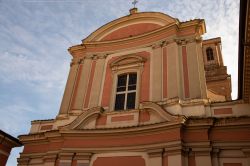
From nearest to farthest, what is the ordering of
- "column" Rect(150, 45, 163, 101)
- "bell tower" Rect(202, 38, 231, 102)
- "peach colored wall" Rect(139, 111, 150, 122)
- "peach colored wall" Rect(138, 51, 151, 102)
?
"peach colored wall" Rect(139, 111, 150, 122), "column" Rect(150, 45, 163, 101), "peach colored wall" Rect(138, 51, 151, 102), "bell tower" Rect(202, 38, 231, 102)

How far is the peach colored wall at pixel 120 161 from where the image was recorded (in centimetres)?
1041

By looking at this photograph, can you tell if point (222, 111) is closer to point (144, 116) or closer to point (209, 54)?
point (144, 116)

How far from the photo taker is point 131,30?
15.3m

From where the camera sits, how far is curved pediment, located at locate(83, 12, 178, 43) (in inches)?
582

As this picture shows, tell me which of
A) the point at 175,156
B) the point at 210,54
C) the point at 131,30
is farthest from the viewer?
the point at 210,54

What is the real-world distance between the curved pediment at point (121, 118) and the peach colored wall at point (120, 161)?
1.25m

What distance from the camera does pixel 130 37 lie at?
14625mm

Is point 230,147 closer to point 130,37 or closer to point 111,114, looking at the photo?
point 111,114

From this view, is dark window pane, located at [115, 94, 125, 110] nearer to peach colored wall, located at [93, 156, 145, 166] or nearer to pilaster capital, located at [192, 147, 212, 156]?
peach colored wall, located at [93, 156, 145, 166]

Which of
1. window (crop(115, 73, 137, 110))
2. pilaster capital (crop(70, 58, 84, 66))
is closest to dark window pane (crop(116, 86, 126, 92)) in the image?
window (crop(115, 73, 137, 110))

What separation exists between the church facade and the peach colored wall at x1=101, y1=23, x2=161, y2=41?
0.19 feet

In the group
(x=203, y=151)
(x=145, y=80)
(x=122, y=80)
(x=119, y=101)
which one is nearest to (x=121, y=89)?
(x=122, y=80)

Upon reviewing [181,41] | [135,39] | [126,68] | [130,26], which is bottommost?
[126,68]

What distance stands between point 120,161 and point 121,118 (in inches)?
69.8
